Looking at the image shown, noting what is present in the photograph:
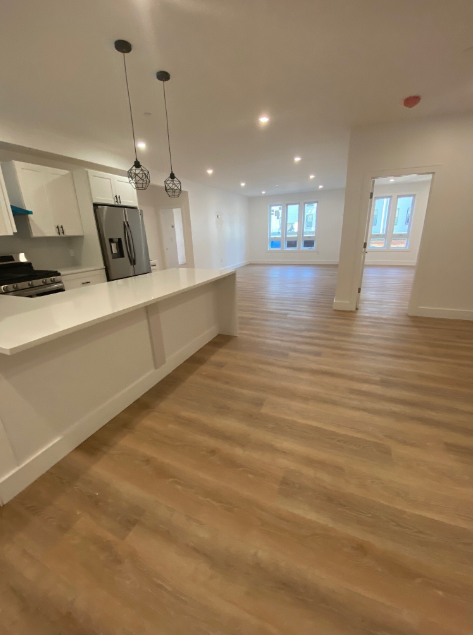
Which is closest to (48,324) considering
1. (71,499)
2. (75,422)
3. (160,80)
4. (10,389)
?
(10,389)

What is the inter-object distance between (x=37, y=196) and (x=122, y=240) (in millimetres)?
1200

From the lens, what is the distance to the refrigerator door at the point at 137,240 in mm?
4453

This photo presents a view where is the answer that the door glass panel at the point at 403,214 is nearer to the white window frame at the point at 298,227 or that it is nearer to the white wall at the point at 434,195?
the white window frame at the point at 298,227

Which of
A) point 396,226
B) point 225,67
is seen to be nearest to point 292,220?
point 396,226

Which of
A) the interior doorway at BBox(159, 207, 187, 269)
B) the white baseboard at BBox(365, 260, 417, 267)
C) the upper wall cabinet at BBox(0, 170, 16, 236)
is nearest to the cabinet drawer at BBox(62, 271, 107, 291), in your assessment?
the upper wall cabinet at BBox(0, 170, 16, 236)

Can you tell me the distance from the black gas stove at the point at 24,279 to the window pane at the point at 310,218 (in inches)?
340

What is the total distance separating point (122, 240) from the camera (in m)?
4.32

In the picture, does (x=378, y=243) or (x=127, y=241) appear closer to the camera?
(x=127, y=241)

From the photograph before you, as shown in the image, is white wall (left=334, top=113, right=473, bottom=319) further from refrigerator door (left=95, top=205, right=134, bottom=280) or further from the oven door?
the oven door

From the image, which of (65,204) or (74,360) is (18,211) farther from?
(74,360)

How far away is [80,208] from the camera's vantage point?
3936mm

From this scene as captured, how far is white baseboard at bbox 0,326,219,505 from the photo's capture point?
1414 mm

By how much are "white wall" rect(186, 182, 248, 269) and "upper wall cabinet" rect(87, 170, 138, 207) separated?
2.43 meters

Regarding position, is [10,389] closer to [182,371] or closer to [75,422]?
[75,422]
